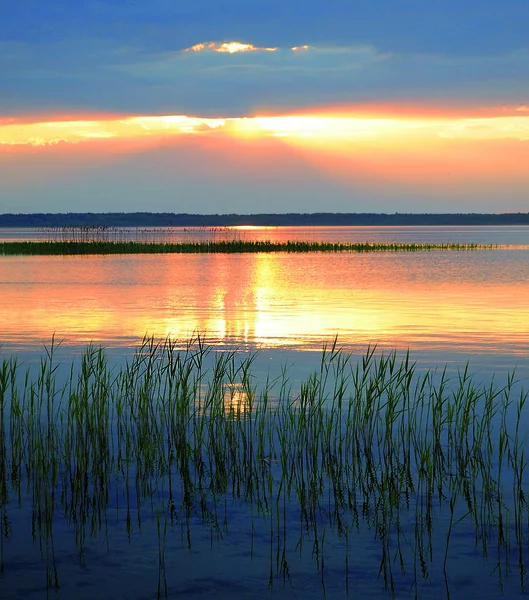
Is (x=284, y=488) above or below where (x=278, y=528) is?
above

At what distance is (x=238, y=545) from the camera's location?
7184mm

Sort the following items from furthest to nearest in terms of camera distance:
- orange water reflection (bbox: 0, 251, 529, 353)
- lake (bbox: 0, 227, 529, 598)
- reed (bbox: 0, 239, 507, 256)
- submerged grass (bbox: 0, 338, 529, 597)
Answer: reed (bbox: 0, 239, 507, 256), orange water reflection (bbox: 0, 251, 529, 353), submerged grass (bbox: 0, 338, 529, 597), lake (bbox: 0, 227, 529, 598)

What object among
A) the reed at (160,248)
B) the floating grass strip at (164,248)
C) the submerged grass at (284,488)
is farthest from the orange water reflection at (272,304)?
the floating grass strip at (164,248)

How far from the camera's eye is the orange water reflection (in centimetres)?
1991

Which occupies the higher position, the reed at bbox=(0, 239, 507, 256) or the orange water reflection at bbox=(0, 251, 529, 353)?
the reed at bbox=(0, 239, 507, 256)

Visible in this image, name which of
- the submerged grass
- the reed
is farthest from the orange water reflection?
the reed

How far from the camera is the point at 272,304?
29.4m

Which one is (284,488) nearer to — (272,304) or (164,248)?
(272,304)

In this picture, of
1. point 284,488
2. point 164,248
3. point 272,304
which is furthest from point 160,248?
point 284,488

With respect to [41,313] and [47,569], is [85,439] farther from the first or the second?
[41,313]

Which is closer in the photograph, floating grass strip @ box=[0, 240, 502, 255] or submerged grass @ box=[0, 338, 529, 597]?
submerged grass @ box=[0, 338, 529, 597]

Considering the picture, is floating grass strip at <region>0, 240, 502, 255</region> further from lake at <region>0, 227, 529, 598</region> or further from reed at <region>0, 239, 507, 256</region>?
lake at <region>0, 227, 529, 598</region>

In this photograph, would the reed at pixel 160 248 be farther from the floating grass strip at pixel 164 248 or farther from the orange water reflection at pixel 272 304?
the orange water reflection at pixel 272 304

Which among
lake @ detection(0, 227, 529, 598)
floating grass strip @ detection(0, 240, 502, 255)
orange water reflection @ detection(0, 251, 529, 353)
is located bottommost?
lake @ detection(0, 227, 529, 598)
